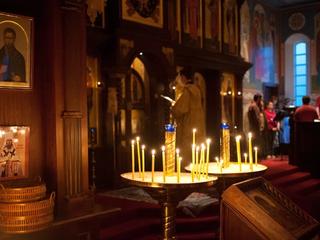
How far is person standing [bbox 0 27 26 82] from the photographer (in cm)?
316

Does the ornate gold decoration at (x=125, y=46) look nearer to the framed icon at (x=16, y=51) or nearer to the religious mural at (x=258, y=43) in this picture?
the framed icon at (x=16, y=51)

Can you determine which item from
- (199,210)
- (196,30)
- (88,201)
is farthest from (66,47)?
(196,30)

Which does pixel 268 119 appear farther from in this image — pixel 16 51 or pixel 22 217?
pixel 22 217

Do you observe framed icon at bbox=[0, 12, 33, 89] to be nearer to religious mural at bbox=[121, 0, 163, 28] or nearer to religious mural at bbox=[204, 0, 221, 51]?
religious mural at bbox=[121, 0, 163, 28]

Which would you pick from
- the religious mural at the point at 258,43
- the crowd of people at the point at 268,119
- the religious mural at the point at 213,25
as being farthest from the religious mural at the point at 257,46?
the religious mural at the point at 213,25

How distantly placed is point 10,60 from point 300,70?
51.8 ft

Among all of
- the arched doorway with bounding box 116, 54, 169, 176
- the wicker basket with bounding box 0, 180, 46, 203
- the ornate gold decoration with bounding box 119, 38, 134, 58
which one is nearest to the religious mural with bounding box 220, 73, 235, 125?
the arched doorway with bounding box 116, 54, 169, 176

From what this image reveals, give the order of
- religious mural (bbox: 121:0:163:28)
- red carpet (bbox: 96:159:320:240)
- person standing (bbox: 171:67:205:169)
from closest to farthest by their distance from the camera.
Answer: red carpet (bbox: 96:159:320:240), person standing (bbox: 171:67:205:169), religious mural (bbox: 121:0:163:28)

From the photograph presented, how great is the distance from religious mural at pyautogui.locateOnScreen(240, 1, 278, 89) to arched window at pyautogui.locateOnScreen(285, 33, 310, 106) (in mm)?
796

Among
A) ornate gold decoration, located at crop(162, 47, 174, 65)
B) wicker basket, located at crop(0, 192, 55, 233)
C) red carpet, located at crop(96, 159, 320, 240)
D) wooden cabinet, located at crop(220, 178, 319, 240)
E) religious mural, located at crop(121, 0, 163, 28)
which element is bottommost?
red carpet, located at crop(96, 159, 320, 240)

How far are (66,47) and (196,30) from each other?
7952 millimetres

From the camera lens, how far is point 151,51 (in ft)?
28.6

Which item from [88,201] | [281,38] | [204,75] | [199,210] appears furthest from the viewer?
[281,38]

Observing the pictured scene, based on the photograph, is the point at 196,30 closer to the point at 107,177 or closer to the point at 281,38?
the point at 107,177
